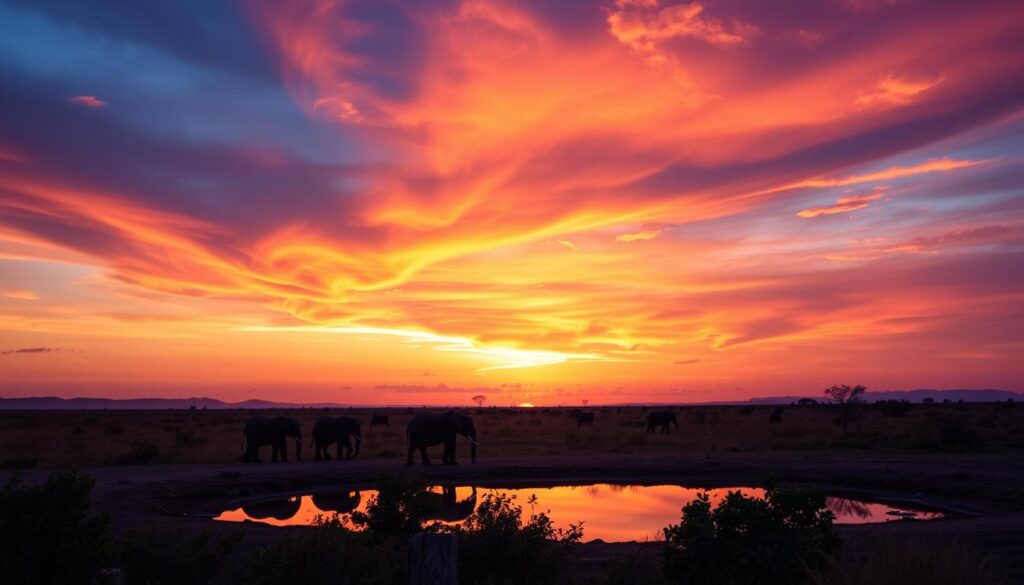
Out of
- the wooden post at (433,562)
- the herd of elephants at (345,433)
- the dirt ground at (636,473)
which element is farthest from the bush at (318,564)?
the herd of elephants at (345,433)

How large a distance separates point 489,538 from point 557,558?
948mm

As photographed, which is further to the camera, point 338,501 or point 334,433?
point 334,433

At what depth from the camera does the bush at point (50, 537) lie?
6719mm

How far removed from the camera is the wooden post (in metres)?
5.37

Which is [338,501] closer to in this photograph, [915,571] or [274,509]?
[274,509]

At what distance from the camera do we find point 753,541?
816 centimetres

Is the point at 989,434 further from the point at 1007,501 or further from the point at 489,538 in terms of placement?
the point at 489,538

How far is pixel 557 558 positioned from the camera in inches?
373

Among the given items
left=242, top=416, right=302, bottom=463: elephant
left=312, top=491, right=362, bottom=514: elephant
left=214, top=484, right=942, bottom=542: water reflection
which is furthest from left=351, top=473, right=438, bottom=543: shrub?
left=242, top=416, right=302, bottom=463: elephant

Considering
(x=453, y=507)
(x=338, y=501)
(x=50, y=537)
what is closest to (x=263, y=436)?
(x=338, y=501)

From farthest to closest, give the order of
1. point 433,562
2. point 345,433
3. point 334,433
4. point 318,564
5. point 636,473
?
1. point 345,433
2. point 334,433
3. point 636,473
4. point 318,564
5. point 433,562

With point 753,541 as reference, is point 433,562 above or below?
above

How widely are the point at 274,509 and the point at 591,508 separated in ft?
30.3

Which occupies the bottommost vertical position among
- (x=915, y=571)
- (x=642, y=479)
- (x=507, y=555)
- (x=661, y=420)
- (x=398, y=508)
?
(x=642, y=479)
